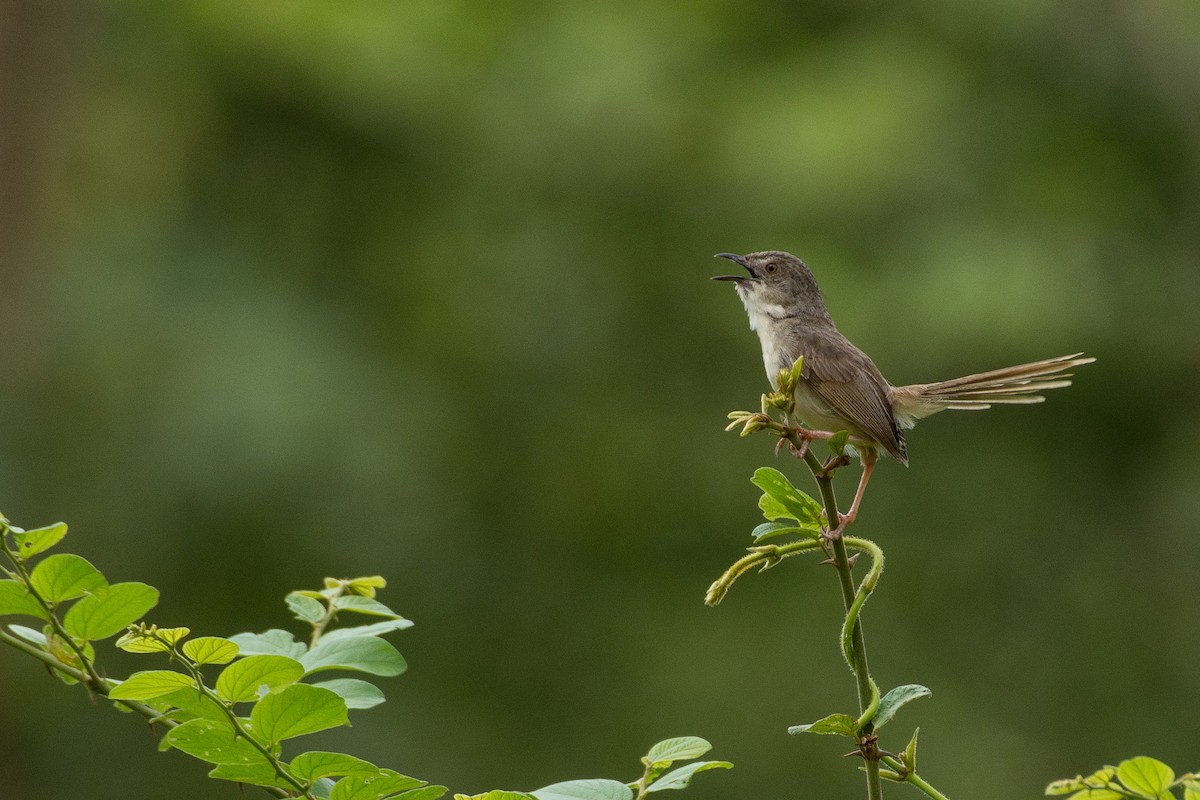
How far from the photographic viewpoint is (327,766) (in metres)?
1.56

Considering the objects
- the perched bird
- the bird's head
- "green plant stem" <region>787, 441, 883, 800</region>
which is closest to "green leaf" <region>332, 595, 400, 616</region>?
"green plant stem" <region>787, 441, 883, 800</region>

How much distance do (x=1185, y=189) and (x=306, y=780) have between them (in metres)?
9.72

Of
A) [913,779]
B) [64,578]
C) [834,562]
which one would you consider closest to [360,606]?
[64,578]

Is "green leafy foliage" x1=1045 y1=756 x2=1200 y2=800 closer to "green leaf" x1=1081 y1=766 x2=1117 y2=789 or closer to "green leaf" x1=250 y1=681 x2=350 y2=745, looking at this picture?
"green leaf" x1=1081 y1=766 x2=1117 y2=789

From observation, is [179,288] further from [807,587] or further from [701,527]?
[807,587]

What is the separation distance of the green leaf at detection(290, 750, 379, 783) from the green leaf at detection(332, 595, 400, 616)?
0.35 meters

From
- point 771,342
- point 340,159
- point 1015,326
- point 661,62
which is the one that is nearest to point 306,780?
point 771,342

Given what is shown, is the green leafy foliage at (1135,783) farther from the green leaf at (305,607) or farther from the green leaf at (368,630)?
the green leaf at (305,607)

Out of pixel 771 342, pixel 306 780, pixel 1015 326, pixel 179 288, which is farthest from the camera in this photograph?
pixel 179 288

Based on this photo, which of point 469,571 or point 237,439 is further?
point 469,571

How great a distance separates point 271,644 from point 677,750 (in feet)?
1.78

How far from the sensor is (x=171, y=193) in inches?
411

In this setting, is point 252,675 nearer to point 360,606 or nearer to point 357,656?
point 357,656

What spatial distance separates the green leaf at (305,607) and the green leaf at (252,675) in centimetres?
32
